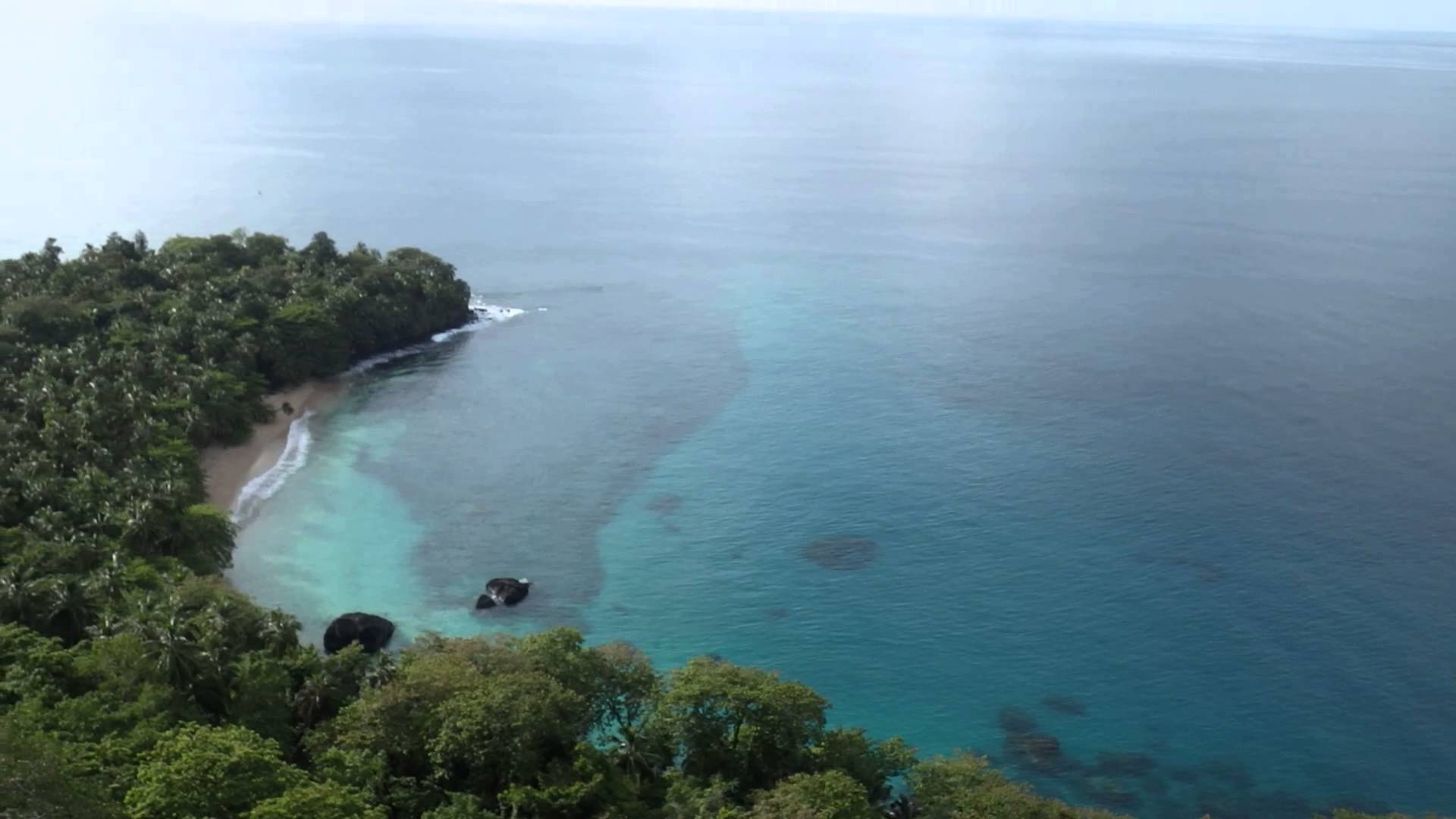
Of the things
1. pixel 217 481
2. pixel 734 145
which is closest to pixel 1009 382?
pixel 217 481

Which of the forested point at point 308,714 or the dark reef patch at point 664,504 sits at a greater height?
the dark reef patch at point 664,504

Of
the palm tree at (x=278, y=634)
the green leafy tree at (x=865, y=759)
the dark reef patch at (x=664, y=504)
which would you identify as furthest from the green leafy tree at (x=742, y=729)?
the dark reef patch at (x=664, y=504)

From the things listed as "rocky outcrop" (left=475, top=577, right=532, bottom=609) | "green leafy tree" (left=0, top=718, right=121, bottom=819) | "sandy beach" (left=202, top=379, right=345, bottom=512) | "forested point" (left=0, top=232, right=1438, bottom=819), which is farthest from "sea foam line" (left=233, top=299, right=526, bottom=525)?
"green leafy tree" (left=0, top=718, right=121, bottom=819)

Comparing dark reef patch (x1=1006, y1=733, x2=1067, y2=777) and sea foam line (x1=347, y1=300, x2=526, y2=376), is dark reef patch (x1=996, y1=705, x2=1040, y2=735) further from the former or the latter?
sea foam line (x1=347, y1=300, x2=526, y2=376)

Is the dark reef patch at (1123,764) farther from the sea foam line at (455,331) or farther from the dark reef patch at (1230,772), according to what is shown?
the sea foam line at (455,331)

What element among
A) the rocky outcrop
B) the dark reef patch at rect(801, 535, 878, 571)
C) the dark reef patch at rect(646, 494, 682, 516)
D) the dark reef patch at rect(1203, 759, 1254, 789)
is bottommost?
the dark reef patch at rect(1203, 759, 1254, 789)

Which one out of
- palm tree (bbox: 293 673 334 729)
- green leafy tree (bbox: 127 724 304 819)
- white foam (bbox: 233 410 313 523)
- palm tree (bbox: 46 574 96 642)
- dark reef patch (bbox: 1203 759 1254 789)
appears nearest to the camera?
green leafy tree (bbox: 127 724 304 819)
